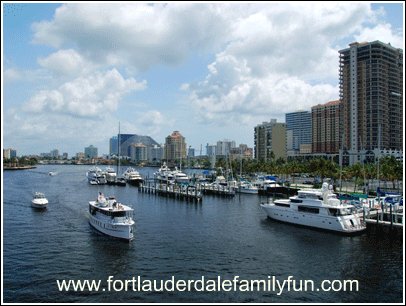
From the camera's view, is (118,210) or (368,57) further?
(368,57)

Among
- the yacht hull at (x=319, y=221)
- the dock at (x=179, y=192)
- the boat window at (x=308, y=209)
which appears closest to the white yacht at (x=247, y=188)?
the dock at (x=179, y=192)

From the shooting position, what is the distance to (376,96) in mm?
192500

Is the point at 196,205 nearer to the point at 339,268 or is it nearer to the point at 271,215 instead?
the point at 271,215

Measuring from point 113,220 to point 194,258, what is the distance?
16.4 m

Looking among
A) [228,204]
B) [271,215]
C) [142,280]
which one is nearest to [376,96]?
[228,204]

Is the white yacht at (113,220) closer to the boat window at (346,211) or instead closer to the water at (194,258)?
the water at (194,258)

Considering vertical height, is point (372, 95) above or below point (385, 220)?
above

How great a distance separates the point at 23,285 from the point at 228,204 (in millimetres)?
61405

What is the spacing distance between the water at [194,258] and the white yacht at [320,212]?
1.79 metres

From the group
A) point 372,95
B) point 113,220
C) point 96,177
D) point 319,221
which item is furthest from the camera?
point 372,95

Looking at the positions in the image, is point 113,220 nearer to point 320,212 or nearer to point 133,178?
point 320,212

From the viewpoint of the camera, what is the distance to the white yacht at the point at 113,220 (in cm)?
5222

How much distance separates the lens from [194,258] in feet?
142

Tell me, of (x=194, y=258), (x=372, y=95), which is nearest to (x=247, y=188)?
(x=194, y=258)
